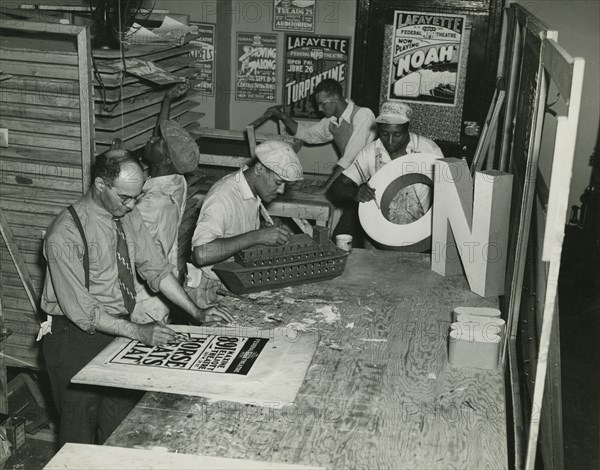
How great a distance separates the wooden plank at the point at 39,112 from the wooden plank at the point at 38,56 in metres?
0.29

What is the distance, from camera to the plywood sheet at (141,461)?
2.32 m

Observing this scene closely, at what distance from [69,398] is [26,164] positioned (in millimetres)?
1816

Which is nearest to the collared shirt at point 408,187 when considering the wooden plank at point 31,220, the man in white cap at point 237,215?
the man in white cap at point 237,215

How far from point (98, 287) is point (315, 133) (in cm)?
432

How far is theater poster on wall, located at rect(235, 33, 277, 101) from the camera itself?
324 inches

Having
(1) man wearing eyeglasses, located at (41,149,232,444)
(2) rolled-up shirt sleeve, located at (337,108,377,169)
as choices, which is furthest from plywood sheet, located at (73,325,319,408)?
(2) rolled-up shirt sleeve, located at (337,108,377,169)

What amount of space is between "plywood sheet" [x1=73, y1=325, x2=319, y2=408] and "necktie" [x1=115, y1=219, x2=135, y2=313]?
51 centimetres

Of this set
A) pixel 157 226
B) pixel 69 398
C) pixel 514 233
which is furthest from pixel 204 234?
pixel 514 233

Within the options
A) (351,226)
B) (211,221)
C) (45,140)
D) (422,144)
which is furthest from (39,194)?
(422,144)

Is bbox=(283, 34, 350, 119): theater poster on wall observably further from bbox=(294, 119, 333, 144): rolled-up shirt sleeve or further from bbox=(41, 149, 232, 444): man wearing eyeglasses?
bbox=(41, 149, 232, 444): man wearing eyeglasses

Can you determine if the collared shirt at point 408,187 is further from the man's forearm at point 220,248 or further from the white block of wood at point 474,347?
the white block of wood at point 474,347

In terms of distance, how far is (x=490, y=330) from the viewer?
3.09 meters

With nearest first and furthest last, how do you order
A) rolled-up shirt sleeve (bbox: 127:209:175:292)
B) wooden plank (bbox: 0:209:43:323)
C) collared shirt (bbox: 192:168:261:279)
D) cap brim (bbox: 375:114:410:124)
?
rolled-up shirt sleeve (bbox: 127:209:175:292) → collared shirt (bbox: 192:168:261:279) → wooden plank (bbox: 0:209:43:323) → cap brim (bbox: 375:114:410:124)

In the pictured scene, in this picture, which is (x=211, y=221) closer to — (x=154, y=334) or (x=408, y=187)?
(x=154, y=334)
